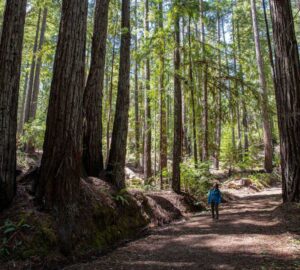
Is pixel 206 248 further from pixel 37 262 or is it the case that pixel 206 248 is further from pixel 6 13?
pixel 6 13

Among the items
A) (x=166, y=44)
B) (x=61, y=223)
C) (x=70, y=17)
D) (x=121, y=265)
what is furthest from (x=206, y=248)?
(x=166, y=44)

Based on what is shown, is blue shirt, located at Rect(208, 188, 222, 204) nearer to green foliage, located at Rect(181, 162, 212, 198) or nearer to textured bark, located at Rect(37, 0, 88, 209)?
green foliage, located at Rect(181, 162, 212, 198)

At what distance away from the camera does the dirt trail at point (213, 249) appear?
5285 mm

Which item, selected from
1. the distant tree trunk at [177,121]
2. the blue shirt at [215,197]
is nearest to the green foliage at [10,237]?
the blue shirt at [215,197]

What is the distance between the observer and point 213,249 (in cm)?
625

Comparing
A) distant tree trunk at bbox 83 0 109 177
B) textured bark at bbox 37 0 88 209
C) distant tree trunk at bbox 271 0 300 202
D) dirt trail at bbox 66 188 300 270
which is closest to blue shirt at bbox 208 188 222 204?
dirt trail at bbox 66 188 300 270

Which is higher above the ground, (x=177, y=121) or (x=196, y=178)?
(x=177, y=121)

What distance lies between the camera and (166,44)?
12.3 metres

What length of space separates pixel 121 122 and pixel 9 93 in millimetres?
3825

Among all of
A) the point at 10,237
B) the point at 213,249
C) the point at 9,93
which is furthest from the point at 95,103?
the point at 213,249

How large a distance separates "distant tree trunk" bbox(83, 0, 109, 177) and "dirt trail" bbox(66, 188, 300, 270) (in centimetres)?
264

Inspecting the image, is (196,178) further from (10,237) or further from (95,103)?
(10,237)

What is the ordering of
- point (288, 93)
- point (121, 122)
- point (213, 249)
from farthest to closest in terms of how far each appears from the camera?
point (121, 122)
point (288, 93)
point (213, 249)

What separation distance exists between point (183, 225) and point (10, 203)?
487 centimetres
